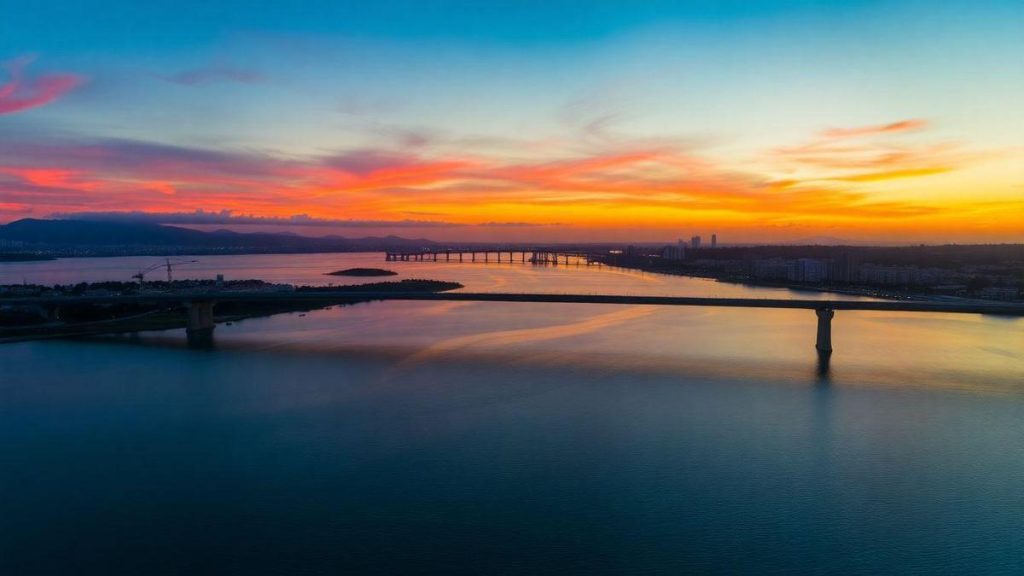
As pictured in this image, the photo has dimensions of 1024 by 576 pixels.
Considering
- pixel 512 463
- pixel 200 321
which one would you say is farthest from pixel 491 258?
pixel 512 463

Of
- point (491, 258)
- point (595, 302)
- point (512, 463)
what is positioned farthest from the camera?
point (491, 258)

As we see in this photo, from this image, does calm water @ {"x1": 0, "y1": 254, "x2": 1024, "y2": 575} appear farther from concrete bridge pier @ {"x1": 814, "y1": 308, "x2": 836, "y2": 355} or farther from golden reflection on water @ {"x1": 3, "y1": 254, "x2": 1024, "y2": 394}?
concrete bridge pier @ {"x1": 814, "y1": 308, "x2": 836, "y2": 355}

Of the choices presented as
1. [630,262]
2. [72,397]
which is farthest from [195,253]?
[72,397]

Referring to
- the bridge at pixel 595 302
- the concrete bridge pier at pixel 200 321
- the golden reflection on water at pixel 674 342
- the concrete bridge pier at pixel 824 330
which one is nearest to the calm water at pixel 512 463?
the golden reflection on water at pixel 674 342

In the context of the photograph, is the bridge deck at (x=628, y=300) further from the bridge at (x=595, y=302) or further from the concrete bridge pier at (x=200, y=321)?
the concrete bridge pier at (x=200, y=321)

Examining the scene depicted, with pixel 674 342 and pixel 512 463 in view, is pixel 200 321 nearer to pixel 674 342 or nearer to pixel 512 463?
pixel 674 342

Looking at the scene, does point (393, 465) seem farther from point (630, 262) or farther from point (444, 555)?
point (630, 262)
